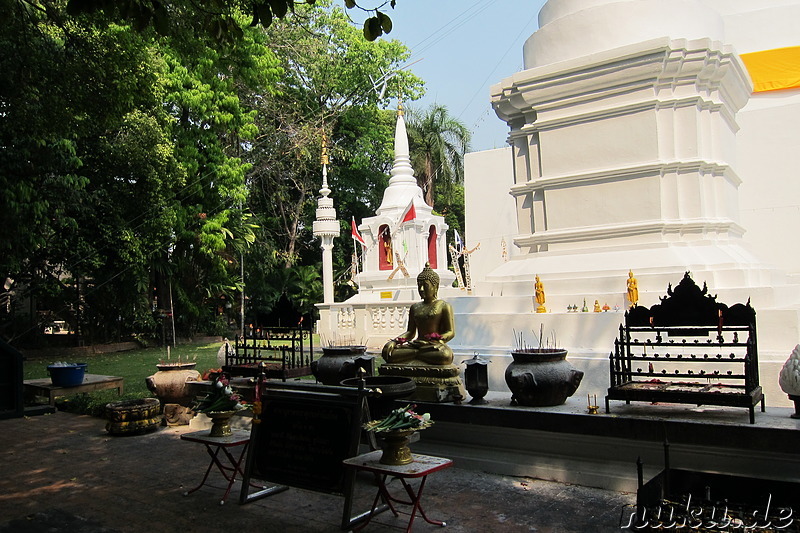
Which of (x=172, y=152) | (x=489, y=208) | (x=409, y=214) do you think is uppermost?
(x=172, y=152)

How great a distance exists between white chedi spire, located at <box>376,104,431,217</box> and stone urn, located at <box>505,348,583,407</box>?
1902 centimetres

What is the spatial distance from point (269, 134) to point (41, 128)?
66.9ft

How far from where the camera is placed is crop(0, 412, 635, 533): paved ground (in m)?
5.39

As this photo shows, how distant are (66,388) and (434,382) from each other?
781 centimetres

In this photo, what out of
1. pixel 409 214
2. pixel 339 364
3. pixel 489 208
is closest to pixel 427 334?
pixel 339 364

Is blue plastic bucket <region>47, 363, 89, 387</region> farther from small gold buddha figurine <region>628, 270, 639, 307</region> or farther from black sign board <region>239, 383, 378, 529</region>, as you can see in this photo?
small gold buddha figurine <region>628, 270, 639, 307</region>

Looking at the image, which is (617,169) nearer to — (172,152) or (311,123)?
(172,152)

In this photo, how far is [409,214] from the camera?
990 inches

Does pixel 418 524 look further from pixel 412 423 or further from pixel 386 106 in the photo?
pixel 386 106

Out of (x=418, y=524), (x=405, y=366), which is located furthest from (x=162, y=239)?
(x=418, y=524)

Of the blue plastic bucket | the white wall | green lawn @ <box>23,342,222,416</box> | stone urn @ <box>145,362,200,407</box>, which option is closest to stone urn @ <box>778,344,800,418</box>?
stone urn @ <box>145,362,200,407</box>

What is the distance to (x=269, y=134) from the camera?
32062 mm

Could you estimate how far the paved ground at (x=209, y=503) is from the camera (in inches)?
212

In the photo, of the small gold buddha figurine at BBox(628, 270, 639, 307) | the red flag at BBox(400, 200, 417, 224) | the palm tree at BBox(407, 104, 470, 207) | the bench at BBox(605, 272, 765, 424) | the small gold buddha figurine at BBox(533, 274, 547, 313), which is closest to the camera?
the bench at BBox(605, 272, 765, 424)
